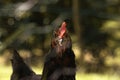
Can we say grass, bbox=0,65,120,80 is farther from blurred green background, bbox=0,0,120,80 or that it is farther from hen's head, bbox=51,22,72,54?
hen's head, bbox=51,22,72,54

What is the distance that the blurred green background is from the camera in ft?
14.6

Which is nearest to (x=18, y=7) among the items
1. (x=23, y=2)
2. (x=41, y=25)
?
(x=23, y=2)

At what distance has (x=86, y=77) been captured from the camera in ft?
14.4

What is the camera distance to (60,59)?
1.88 m

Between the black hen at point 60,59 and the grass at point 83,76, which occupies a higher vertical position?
the black hen at point 60,59

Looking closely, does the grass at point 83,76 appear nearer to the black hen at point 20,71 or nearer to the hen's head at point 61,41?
the black hen at point 20,71

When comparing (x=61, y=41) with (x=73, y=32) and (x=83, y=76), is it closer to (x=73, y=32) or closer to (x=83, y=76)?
(x=83, y=76)

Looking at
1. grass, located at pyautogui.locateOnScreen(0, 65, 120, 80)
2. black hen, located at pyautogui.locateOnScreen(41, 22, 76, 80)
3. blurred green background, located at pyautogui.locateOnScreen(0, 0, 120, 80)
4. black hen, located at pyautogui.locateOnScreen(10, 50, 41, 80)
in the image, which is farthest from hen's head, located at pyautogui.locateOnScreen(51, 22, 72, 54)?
blurred green background, located at pyautogui.locateOnScreen(0, 0, 120, 80)

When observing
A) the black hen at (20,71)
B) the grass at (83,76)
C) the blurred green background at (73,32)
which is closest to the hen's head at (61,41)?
the black hen at (20,71)

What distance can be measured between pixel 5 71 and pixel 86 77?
2.52ft

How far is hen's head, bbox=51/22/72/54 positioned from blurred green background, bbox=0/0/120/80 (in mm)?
2363

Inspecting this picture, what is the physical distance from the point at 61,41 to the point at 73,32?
307 centimetres

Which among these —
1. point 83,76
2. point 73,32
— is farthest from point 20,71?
point 73,32

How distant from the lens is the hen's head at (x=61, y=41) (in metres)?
1.84
